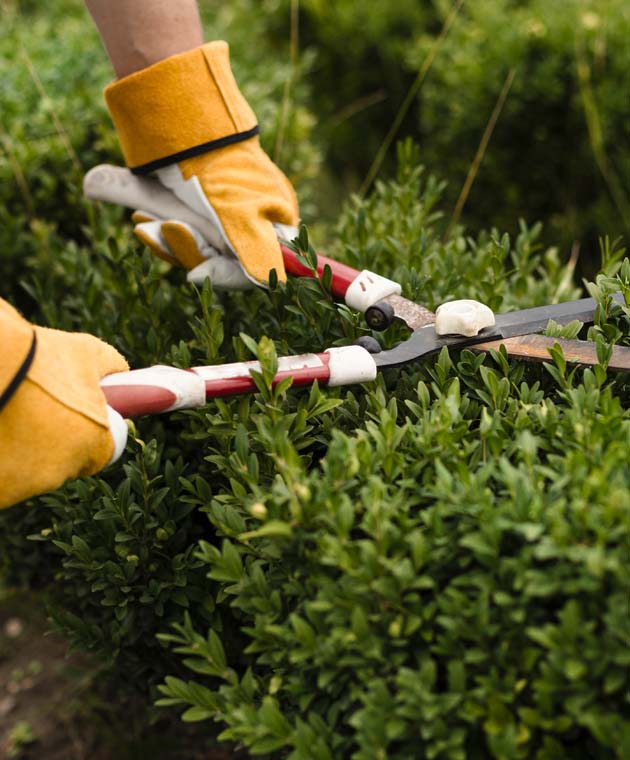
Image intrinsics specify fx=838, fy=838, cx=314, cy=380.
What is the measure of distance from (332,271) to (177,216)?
51 cm

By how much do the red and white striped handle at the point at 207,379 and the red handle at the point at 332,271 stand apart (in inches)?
12.5

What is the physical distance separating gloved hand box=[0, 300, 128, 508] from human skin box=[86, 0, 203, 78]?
37.0 inches

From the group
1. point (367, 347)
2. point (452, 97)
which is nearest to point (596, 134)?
point (452, 97)

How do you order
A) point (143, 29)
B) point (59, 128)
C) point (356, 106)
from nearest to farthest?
point (143, 29) → point (59, 128) → point (356, 106)

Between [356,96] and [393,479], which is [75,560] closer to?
[393,479]

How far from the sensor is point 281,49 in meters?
5.54

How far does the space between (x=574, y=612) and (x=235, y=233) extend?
124 centimetres

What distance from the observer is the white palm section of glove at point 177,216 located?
2.19m

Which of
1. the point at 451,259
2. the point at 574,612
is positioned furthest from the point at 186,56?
the point at 574,612

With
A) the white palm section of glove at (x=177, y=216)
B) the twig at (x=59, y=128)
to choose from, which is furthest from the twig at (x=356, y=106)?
the white palm section of glove at (x=177, y=216)

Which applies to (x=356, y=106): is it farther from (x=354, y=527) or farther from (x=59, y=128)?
(x=354, y=527)

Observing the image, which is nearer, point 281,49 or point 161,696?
point 161,696

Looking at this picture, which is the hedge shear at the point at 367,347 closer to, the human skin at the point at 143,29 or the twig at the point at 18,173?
the human skin at the point at 143,29

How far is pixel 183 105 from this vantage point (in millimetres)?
2162
